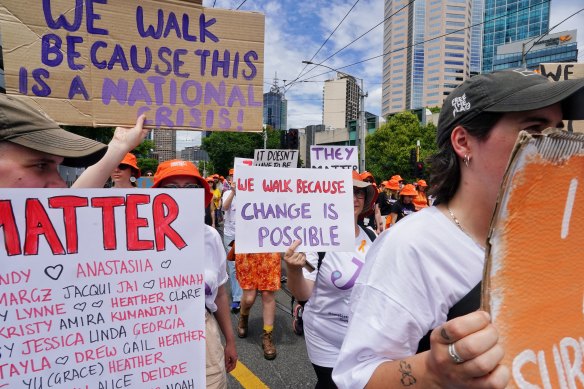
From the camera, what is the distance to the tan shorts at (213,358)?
1.84m

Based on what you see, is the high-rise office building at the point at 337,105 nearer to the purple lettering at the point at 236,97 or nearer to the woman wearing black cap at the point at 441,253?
the purple lettering at the point at 236,97

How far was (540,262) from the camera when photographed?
0.68 meters

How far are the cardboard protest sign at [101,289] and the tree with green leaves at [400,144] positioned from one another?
33.7m

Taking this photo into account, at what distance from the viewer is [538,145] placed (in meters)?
0.63

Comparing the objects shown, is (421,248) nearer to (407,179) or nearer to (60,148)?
(60,148)

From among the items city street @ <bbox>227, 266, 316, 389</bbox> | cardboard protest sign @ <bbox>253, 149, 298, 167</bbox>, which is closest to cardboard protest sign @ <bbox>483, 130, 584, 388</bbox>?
city street @ <bbox>227, 266, 316, 389</bbox>

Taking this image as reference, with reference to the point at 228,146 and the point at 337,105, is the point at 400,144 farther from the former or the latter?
the point at 337,105

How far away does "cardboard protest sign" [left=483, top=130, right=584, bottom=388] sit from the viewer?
0.64 m

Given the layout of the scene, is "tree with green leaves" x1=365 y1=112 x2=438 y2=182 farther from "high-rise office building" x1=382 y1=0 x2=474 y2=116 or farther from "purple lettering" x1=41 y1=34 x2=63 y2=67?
"high-rise office building" x1=382 y1=0 x2=474 y2=116

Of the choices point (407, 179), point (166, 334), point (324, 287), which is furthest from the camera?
point (407, 179)

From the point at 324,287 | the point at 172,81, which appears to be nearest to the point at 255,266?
the point at 324,287

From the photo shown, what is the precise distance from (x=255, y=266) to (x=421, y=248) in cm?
347

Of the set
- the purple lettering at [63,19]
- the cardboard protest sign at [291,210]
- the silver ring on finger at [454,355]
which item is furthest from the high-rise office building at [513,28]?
the silver ring on finger at [454,355]

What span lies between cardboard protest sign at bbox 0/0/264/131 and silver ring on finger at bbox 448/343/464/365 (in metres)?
1.47
